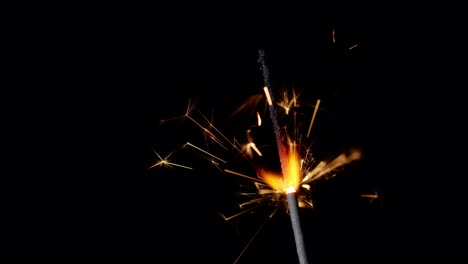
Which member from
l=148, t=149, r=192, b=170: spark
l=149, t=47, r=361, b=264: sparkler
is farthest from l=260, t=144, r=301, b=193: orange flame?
l=148, t=149, r=192, b=170: spark

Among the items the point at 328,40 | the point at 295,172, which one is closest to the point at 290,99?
the point at 328,40

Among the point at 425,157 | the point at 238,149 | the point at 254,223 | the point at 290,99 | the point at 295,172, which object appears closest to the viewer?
the point at 295,172

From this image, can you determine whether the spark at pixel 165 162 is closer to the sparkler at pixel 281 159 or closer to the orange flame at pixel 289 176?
the sparkler at pixel 281 159

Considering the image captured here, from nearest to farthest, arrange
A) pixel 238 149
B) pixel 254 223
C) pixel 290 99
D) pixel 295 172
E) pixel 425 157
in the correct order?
pixel 295 172 < pixel 290 99 < pixel 238 149 < pixel 254 223 < pixel 425 157

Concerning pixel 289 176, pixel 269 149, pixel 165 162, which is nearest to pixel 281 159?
pixel 289 176

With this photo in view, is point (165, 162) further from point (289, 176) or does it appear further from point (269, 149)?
Answer: point (289, 176)

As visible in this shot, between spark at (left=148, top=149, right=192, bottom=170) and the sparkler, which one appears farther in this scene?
spark at (left=148, top=149, right=192, bottom=170)

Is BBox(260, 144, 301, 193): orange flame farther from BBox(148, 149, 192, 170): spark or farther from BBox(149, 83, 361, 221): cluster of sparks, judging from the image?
BBox(148, 149, 192, 170): spark

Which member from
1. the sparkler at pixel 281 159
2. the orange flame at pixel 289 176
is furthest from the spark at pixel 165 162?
the orange flame at pixel 289 176

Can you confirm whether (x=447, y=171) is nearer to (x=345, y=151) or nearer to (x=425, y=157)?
(x=425, y=157)
